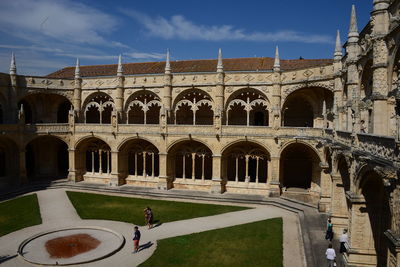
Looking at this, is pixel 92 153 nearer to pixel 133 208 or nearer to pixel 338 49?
pixel 133 208

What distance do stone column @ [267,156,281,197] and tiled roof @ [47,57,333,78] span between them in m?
9.63

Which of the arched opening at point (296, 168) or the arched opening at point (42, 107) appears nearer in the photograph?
the arched opening at point (296, 168)

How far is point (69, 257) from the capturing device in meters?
14.6

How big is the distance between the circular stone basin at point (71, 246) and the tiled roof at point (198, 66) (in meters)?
20.1

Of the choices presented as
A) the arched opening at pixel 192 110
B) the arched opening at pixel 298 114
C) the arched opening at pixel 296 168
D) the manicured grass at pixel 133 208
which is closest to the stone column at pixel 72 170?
the manicured grass at pixel 133 208

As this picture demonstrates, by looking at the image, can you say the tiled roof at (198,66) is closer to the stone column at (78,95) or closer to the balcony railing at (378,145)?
the stone column at (78,95)

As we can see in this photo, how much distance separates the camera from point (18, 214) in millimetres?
20812

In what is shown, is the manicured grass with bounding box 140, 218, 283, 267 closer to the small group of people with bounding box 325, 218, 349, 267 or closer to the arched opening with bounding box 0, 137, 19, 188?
the small group of people with bounding box 325, 218, 349, 267

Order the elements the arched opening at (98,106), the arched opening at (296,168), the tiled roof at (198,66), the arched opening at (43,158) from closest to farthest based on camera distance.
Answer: the arched opening at (296,168), the tiled roof at (198,66), the arched opening at (98,106), the arched opening at (43,158)

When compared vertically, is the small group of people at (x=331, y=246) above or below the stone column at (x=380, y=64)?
below

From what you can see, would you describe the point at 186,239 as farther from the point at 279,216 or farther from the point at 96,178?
the point at 96,178

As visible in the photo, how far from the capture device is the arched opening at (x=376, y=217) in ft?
41.7

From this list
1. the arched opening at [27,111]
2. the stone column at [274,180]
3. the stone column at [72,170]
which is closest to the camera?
the stone column at [274,180]

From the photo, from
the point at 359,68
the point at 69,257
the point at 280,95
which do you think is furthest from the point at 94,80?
the point at 359,68
